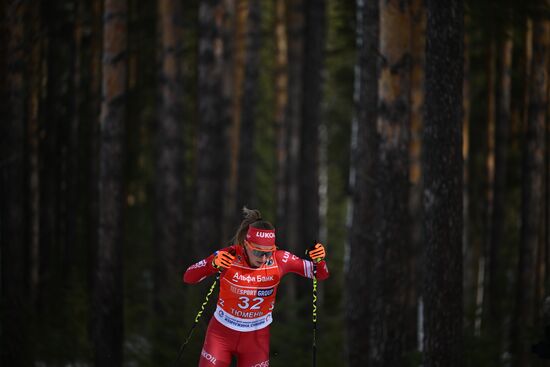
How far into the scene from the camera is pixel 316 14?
1731 centimetres

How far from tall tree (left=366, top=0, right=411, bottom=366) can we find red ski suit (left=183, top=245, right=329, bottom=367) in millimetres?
2122

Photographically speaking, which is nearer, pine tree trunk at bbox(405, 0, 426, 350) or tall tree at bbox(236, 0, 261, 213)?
pine tree trunk at bbox(405, 0, 426, 350)

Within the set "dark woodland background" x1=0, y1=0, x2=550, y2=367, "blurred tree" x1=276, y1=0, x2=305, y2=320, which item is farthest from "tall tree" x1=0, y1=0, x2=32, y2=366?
"blurred tree" x1=276, y1=0, x2=305, y2=320

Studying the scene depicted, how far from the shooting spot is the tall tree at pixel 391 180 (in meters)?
8.38

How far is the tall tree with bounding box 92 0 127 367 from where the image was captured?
404 inches

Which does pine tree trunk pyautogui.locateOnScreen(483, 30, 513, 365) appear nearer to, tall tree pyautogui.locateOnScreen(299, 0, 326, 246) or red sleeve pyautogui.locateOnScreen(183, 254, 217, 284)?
tall tree pyautogui.locateOnScreen(299, 0, 326, 246)

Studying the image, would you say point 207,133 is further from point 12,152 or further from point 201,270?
point 201,270

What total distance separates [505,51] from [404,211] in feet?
30.4

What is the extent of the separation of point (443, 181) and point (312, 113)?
10041 millimetres

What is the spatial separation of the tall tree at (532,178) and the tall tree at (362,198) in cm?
428

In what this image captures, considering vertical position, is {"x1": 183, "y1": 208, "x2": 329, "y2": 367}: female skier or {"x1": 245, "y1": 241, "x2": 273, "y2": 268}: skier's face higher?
{"x1": 245, "y1": 241, "x2": 273, "y2": 268}: skier's face

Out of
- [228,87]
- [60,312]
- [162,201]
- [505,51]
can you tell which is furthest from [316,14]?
[60,312]

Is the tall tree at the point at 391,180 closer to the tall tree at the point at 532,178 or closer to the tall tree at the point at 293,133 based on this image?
the tall tree at the point at 532,178

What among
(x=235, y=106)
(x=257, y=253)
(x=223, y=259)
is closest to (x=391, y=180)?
(x=257, y=253)
